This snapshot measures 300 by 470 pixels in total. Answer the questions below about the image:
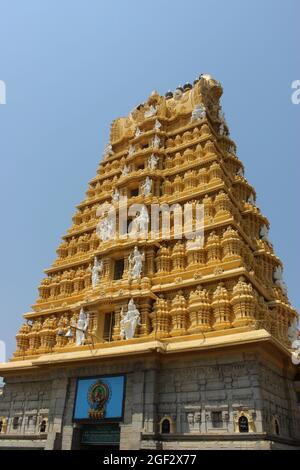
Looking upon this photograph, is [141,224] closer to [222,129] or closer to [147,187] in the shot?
[147,187]

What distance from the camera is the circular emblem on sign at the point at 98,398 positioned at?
18.2 metres

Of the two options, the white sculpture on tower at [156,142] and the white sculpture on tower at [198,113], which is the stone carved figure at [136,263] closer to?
the white sculpture on tower at [156,142]

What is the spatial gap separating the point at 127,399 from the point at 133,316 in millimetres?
3871

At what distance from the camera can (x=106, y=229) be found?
25.8 meters

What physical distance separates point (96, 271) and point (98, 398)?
7.64m

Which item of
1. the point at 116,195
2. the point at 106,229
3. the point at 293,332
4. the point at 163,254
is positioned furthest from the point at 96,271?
the point at 293,332

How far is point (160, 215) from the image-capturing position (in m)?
24.6

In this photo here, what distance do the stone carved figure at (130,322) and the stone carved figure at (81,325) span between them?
250 centimetres

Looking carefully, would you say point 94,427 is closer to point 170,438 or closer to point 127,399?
point 127,399

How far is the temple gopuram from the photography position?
1639 centimetres

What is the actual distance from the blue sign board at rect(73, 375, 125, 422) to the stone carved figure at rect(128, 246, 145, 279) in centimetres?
560

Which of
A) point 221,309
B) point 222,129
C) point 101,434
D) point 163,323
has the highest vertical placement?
point 222,129

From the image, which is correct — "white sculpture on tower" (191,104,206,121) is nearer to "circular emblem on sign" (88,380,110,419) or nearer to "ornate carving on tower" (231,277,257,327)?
"ornate carving on tower" (231,277,257,327)

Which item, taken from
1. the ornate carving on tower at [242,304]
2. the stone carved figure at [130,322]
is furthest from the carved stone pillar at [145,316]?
the ornate carving on tower at [242,304]
